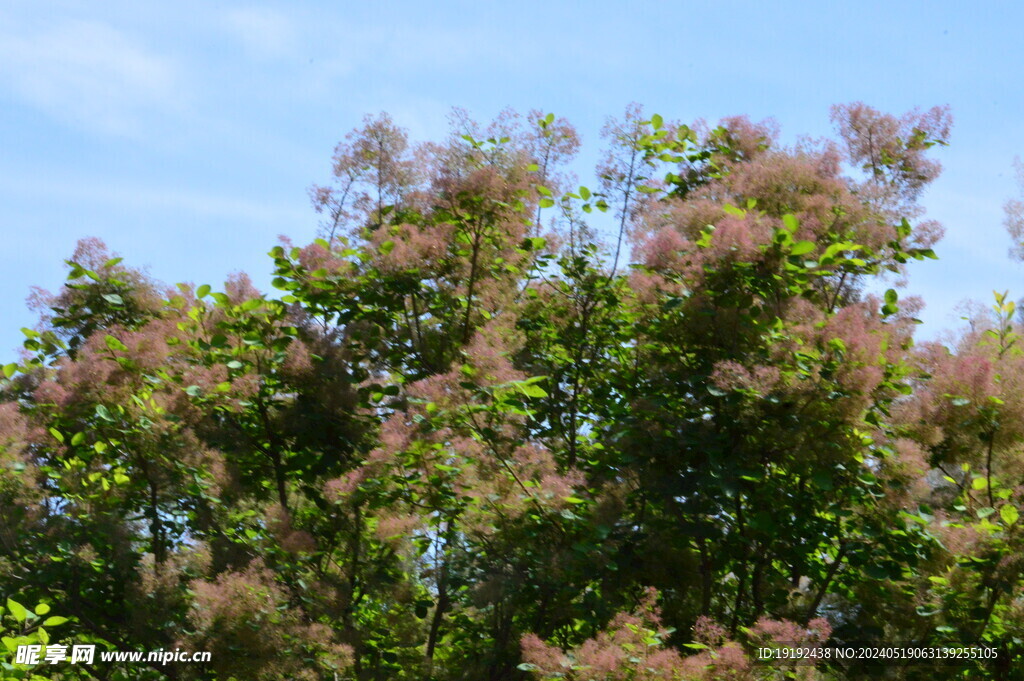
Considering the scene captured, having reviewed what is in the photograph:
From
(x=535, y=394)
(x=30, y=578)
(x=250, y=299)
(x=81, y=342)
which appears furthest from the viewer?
(x=81, y=342)

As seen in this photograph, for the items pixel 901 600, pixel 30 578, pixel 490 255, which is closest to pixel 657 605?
pixel 901 600

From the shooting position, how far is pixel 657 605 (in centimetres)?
653

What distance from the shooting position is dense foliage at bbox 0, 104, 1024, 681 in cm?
595

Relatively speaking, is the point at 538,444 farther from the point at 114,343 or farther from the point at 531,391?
the point at 114,343

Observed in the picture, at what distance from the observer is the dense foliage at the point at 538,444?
19.5 ft

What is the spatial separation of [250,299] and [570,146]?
291 centimetres

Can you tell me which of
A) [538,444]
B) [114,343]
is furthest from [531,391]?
[114,343]

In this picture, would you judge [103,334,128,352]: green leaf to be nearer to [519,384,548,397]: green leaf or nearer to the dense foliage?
the dense foliage

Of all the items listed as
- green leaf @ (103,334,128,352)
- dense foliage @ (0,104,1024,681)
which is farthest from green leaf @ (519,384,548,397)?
green leaf @ (103,334,128,352)

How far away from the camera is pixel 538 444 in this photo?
7.29 m

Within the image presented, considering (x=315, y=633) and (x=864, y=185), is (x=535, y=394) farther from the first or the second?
(x=864, y=185)

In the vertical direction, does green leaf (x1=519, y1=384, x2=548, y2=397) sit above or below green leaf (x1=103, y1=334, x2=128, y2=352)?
below

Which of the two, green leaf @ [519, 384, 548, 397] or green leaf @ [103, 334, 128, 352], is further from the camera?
green leaf @ [103, 334, 128, 352]

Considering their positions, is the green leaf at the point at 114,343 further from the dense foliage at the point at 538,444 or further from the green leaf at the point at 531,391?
the green leaf at the point at 531,391
